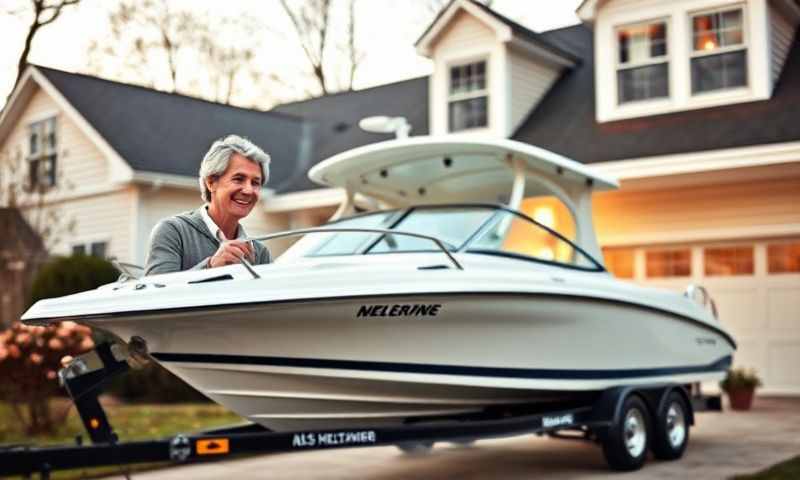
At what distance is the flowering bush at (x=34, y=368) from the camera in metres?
9.37

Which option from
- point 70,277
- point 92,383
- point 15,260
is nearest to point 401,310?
point 92,383

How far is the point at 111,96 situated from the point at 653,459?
1359 centimetres

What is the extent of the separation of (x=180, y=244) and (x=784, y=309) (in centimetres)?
994

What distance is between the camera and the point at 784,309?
12578 millimetres

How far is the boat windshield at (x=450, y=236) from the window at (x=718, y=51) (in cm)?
674

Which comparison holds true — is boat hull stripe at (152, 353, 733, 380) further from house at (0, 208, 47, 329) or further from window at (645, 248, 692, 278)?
house at (0, 208, 47, 329)

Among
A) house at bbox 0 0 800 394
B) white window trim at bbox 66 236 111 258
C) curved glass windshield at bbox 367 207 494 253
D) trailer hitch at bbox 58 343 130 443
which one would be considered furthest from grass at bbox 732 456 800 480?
white window trim at bbox 66 236 111 258

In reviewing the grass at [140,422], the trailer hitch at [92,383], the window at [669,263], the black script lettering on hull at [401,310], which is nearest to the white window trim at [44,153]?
the grass at [140,422]

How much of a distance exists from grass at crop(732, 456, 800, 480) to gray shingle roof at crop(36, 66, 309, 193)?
11699mm

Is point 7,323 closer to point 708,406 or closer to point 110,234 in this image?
point 110,234

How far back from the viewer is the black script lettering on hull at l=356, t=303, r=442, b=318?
18.0ft

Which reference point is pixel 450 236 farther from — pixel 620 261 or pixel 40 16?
pixel 40 16

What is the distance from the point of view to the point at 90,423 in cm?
488

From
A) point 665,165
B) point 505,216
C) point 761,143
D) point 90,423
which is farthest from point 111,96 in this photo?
point 90,423
